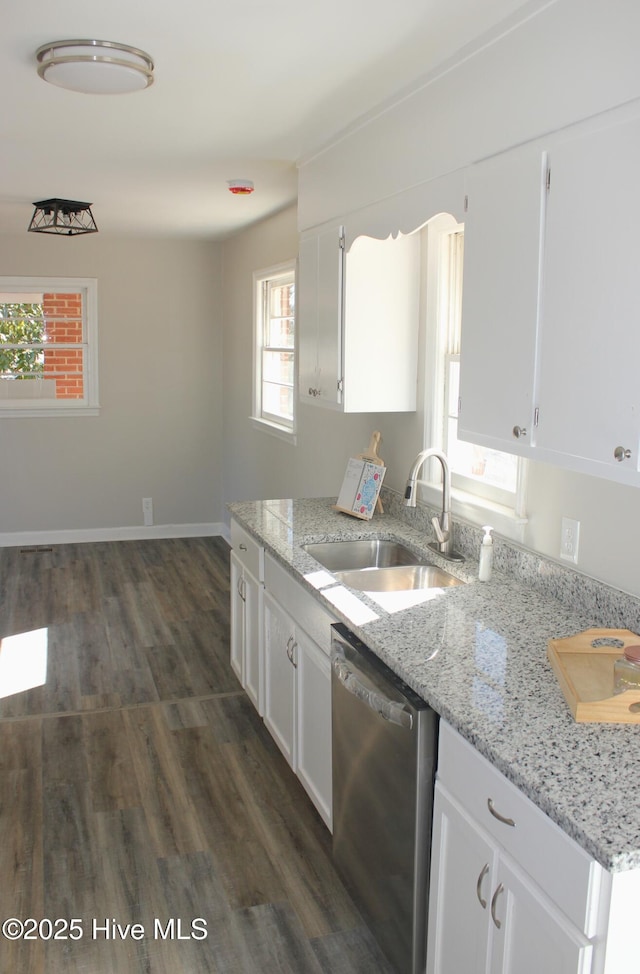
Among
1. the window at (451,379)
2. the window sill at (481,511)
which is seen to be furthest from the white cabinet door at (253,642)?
the window at (451,379)

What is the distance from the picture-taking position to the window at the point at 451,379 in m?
3.09

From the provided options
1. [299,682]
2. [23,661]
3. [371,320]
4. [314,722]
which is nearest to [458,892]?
[314,722]

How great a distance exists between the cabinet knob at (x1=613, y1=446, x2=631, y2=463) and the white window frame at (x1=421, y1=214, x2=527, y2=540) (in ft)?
3.64

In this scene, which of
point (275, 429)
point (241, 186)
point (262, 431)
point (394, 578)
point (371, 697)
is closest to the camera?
point (371, 697)

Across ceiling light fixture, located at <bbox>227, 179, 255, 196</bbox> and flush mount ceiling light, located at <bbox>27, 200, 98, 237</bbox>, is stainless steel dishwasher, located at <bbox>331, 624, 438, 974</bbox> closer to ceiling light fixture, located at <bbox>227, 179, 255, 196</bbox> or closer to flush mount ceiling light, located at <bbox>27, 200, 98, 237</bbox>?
ceiling light fixture, located at <bbox>227, 179, 255, 196</bbox>

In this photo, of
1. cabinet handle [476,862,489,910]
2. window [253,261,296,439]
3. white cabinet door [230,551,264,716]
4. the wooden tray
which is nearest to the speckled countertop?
the wooden tray

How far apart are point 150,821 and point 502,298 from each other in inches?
83.9

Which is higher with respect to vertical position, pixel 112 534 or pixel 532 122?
pixel 532 122

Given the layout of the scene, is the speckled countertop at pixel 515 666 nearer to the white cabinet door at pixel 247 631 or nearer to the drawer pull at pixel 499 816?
the drawer pull at pixel 499 816

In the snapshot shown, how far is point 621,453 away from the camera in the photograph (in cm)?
180

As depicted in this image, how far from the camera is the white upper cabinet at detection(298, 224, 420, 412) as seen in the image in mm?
3461

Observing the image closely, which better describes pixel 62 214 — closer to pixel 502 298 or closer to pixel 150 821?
pixel 150 821

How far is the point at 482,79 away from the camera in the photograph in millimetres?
2295

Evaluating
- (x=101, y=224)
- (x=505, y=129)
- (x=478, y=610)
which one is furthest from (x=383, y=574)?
(x=101, y=224)
